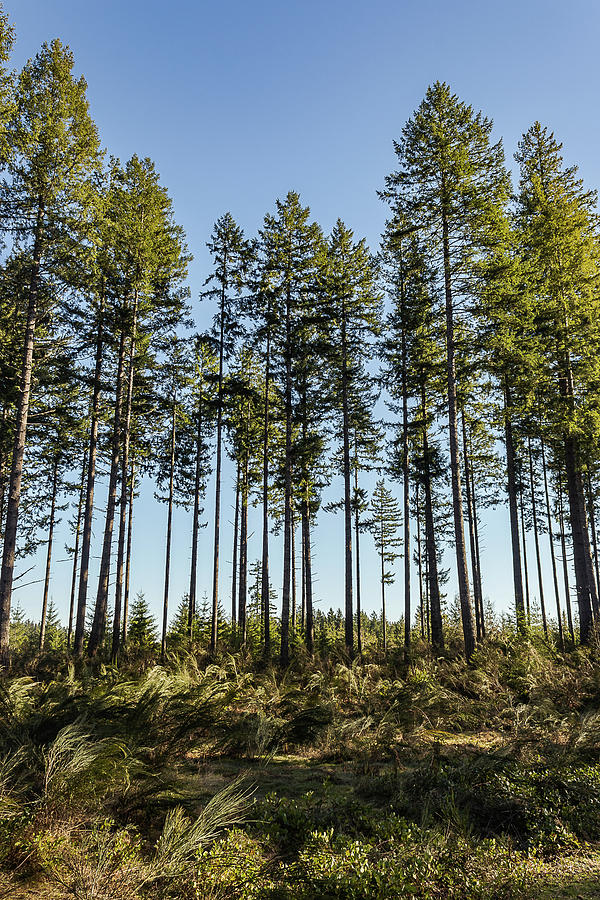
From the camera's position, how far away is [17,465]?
13656mm

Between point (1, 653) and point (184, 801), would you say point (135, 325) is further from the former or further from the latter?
point (184, 801)

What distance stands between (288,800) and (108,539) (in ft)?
46.9

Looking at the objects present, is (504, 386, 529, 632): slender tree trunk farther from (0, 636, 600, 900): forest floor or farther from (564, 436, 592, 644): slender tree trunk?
(0, 636, 600, 900): forest floor

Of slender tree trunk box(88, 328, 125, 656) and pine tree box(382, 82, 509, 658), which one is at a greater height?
pine tree box(382, 82, 509, 658)

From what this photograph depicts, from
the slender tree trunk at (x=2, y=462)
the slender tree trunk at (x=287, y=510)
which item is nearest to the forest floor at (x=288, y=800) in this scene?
the slender tree trunk at (x=287, y=510)

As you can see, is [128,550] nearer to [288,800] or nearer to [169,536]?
[169,536]

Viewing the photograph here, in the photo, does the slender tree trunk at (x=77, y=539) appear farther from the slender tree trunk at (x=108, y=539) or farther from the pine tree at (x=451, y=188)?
the pine tree at (x=451, y=188)

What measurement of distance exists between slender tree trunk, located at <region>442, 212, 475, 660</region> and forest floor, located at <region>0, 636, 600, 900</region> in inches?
202

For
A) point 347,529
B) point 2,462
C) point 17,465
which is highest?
point 2,462

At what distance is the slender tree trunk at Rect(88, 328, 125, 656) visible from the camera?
17344mm

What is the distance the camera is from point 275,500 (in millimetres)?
29531

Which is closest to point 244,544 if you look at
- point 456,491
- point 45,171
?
point 456,491

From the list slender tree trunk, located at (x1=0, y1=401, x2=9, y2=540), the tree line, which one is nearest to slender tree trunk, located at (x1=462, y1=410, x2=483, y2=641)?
the tree line

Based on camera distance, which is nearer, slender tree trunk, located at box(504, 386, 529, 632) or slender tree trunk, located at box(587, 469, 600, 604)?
slender tree trunk, located at box(504, 386, 529, 632)
